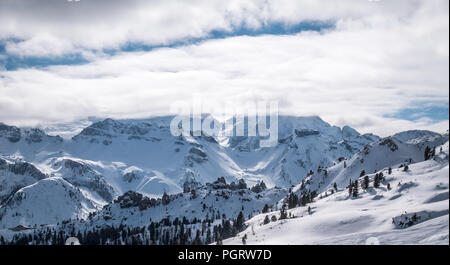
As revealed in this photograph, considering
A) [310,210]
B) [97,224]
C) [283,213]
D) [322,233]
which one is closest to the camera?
[322,233]

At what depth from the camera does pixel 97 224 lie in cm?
19100

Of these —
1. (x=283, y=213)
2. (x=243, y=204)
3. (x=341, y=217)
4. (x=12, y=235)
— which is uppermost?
(x=341, y=217)

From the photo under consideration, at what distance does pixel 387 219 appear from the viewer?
49188 mm

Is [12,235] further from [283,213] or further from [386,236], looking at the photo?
[386,236]

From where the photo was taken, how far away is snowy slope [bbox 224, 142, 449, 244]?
20.2 metres

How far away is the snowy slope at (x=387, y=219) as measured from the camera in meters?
20.2
